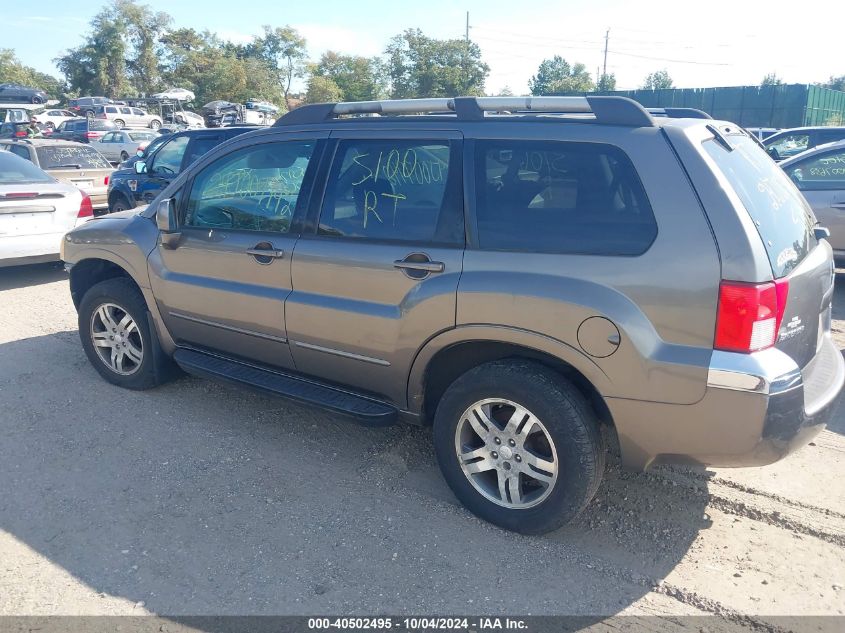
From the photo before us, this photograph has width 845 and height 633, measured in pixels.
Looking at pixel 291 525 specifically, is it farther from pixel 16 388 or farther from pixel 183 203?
pixel 16 388

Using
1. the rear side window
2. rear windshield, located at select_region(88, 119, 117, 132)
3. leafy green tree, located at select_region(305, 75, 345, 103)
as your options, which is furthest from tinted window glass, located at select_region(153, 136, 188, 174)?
leafy green tree, located at select_region(305, 75, 345, 103)

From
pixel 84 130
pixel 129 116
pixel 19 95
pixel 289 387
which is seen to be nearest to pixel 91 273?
pixel 289 387

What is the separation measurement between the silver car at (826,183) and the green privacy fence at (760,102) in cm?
2585

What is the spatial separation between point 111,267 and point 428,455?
9.43ft

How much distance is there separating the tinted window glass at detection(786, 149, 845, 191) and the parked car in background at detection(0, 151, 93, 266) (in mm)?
8586

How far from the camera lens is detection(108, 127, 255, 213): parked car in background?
367 inches

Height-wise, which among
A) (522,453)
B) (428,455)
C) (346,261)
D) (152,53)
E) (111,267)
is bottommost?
(428,455)

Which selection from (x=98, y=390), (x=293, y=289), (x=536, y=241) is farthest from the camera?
(x=98, y=390)

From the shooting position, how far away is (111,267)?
16.9 feet

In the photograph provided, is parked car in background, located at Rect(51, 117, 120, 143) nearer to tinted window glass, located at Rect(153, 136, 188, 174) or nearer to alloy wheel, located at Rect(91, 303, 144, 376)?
tinted window glass, located at Rect(153, 136, 188, 174)

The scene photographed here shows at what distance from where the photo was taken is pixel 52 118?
1640 inches

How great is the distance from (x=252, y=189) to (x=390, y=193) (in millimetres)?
1068

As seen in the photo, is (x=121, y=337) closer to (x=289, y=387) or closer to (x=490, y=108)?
(x=289, y=387)

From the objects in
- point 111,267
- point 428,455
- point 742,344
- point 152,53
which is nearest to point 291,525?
point 428,455
